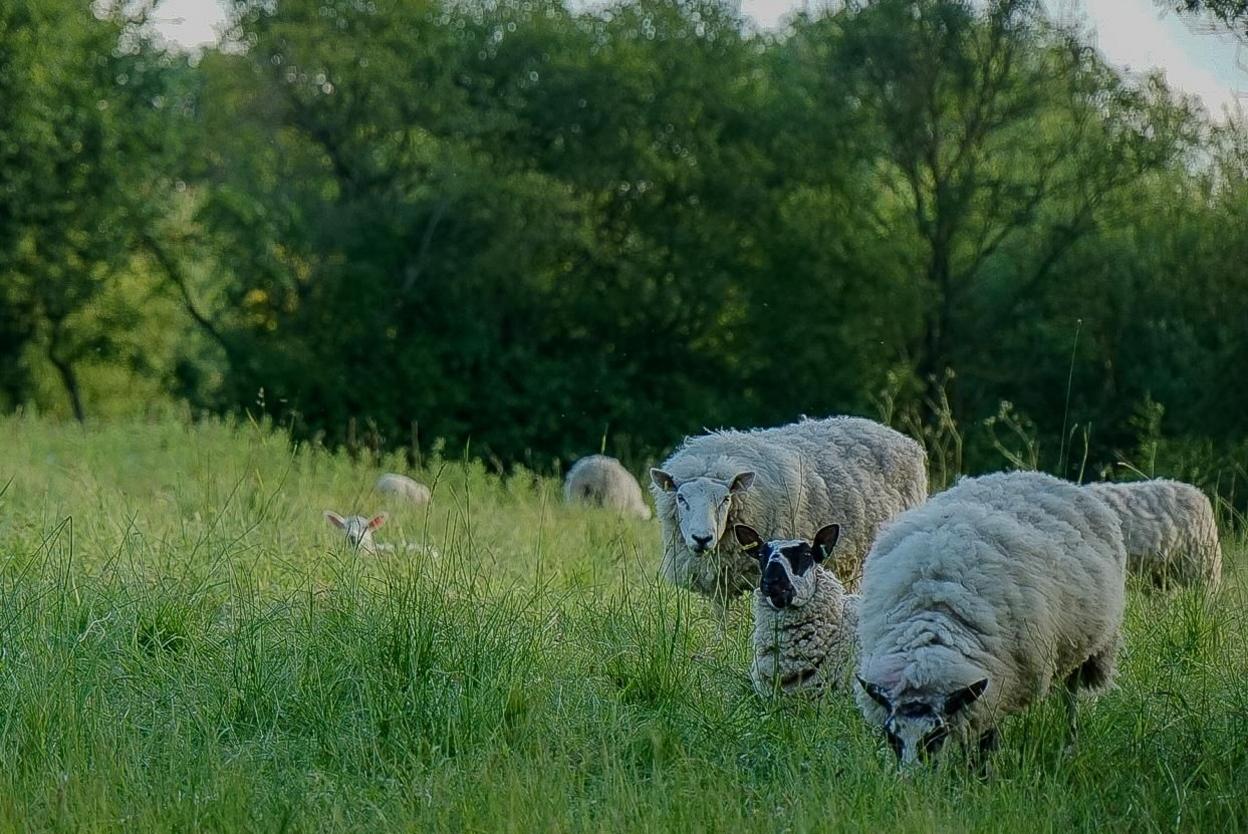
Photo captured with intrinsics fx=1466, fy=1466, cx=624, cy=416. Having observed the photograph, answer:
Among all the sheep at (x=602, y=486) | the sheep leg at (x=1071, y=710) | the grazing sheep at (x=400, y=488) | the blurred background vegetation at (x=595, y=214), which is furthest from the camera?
the blurred background vegetation at (x=595, y=214)

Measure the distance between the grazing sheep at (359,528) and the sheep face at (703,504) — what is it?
1523 mm

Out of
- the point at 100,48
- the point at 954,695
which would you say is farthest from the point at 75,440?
the point at 100,48

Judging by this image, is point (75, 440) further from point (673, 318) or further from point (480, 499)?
point (673, 318)

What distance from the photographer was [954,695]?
4496 mm

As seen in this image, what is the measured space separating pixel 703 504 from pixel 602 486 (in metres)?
7.86

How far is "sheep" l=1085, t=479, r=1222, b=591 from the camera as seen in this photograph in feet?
27.2

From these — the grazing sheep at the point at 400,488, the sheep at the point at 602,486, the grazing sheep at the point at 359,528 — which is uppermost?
the grazing sheep at the point at 359,528

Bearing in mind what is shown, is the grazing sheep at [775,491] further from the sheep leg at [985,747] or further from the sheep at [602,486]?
the sheep at [602,486]

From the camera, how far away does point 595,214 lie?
28.4 m

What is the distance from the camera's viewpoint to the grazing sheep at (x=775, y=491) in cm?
711

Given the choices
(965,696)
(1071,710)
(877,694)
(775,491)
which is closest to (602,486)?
Answer: (775,491)

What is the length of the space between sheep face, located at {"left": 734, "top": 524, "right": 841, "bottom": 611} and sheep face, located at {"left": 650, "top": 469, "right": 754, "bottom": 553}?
102cm

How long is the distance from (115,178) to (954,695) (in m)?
24.1

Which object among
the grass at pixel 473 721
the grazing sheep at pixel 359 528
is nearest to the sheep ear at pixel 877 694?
the grass at pixel 473 721
